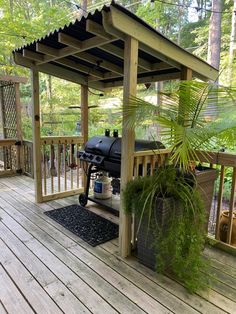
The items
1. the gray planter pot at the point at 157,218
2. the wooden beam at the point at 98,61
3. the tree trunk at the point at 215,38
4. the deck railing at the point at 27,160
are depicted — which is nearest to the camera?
the gray planter pot at the point at 157,218

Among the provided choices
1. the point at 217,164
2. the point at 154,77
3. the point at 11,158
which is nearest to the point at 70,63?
the point at 154,77

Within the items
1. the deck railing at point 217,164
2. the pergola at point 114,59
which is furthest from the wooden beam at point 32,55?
the deck railing at point 217,164

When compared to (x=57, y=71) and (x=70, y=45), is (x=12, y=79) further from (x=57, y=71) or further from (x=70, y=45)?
(x=70, y=45)

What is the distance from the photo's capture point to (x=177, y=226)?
179 centimetres

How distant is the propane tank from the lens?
136 inches

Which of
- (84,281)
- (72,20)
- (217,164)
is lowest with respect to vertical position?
(84,281)

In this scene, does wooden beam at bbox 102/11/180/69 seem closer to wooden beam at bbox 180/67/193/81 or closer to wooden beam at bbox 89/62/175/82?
wooden beam at bbox 180/67/193/81

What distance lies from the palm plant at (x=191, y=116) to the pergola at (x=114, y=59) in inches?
10.9

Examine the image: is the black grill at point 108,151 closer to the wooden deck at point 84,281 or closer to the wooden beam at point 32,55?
the wooden deck at point 84,281

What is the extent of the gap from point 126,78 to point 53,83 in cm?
891

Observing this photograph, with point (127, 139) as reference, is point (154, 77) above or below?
above

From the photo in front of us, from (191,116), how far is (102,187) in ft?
5.99

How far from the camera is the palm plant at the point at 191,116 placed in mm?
1666

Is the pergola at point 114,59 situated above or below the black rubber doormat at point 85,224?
above
